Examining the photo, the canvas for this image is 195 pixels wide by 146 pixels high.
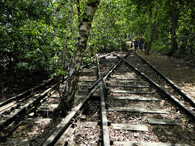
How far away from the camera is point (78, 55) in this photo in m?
3.34

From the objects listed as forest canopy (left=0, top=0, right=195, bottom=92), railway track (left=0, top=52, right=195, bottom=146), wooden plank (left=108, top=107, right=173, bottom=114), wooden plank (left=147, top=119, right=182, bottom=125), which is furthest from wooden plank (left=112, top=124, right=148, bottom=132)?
forest canopy (left=0, top=0, right=195, bottom=92)

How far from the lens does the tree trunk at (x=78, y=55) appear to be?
3074mm

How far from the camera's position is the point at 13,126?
2861 mm

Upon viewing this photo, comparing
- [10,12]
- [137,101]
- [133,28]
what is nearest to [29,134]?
[137,101]

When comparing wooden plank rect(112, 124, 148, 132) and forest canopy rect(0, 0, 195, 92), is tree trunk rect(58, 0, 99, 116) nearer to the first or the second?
forest canopy rect(0, 0, 195, 92)

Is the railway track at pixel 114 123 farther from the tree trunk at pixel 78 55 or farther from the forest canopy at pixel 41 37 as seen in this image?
the forest canopy at pixel 41 37

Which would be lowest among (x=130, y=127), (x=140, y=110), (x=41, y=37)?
(x=130, y=127)

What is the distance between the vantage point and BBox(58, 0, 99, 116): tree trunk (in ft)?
10.1

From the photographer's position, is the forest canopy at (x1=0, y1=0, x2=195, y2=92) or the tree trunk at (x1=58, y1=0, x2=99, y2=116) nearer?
the tree trunk at (x1=58, y1=0, x2=99, y2=116)

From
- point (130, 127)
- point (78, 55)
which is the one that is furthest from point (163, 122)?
point (78, 55)

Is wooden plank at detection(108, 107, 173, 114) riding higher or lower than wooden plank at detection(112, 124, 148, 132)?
higher

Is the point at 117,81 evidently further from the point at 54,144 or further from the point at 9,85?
the point at 9,85

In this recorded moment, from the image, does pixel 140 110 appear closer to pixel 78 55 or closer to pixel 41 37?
pixel 78 55

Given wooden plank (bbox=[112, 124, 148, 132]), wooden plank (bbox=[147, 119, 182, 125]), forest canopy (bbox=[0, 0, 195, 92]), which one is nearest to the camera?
wooden plank (bbox=[112, 124, 148, 132])
